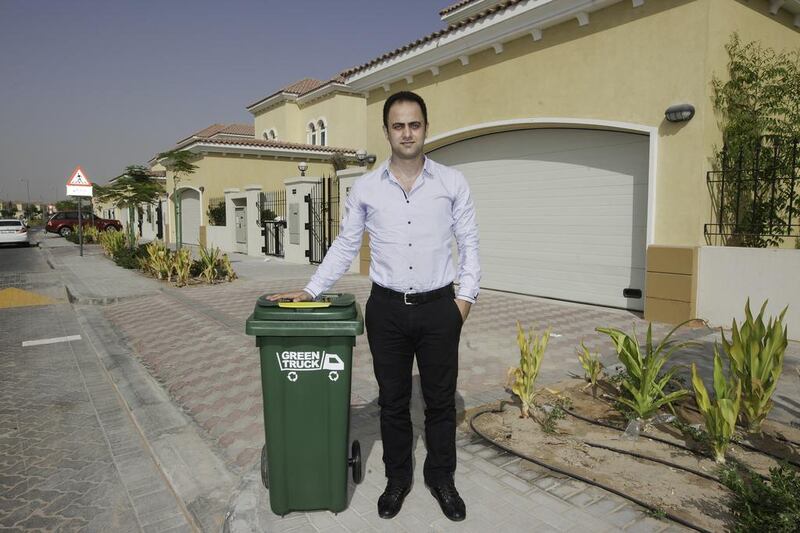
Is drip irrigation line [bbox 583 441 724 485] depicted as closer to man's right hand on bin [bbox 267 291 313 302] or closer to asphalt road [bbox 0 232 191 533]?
man's right hand on bin [bbox 267 291 313 302]

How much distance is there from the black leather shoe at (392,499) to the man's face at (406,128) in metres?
1.67

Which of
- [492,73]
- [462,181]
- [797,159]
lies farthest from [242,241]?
[462,181]

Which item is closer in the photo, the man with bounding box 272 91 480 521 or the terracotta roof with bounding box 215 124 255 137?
the man with bounding box 272 91 480 521

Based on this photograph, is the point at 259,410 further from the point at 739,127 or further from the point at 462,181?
the point at 739,127

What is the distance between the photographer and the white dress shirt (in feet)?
8.57

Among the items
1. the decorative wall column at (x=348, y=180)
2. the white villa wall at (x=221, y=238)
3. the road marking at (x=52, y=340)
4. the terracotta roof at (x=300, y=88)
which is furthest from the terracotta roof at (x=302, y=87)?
the road marking at (x=52, y=340)

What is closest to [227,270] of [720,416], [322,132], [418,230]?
[418,230]

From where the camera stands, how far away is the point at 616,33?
7668mm

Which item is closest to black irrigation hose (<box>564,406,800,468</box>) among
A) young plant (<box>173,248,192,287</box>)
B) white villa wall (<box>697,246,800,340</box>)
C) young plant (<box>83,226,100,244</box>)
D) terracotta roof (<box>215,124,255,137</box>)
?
white villa wall (<box>697,246,800,340</box>)

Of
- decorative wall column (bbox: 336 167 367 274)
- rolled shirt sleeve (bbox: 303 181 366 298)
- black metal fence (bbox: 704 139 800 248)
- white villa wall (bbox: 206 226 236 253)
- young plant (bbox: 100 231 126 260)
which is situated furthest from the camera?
white villa wall (bbox: 206 226 236 253)

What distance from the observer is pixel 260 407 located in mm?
4465

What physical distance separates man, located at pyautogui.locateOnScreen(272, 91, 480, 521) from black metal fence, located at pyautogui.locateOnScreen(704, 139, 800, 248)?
5.67 meters

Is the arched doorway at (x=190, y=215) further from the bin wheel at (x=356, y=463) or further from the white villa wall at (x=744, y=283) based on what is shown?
the bin wheel at (x=356, y=463)

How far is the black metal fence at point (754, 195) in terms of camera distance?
21.9ft
